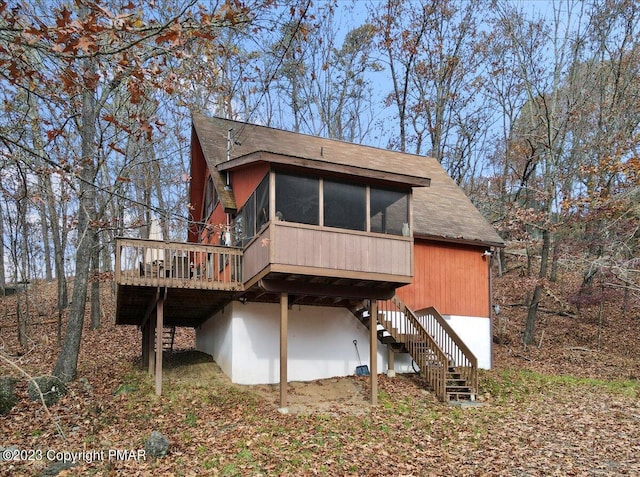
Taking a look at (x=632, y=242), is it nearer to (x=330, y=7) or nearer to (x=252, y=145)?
(x=252, y=145)

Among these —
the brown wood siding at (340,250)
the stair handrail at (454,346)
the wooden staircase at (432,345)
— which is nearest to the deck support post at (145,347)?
the wooden staircase at (432,345)

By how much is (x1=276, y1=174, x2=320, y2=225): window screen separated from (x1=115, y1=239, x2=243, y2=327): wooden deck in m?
2.22

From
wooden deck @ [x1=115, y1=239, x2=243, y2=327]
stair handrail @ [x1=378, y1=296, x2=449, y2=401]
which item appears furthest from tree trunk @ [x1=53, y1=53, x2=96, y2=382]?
stair handrail @ [x1=378, y1=296, x2=449, y2=401]

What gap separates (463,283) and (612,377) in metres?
5.21

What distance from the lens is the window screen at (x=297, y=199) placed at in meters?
12.7

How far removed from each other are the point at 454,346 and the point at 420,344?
913 mm

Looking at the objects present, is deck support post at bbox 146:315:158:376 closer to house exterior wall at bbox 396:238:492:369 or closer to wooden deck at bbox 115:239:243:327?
wooden deck at bbox 115:239:243:327

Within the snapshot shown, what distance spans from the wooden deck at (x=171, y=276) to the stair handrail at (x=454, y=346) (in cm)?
535

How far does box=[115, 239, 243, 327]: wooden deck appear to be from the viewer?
12.9 m

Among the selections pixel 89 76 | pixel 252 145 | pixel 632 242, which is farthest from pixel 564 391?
pixel 89 76

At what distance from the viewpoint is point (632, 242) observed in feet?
71.8

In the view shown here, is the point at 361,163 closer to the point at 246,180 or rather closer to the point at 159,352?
the point at 246,180

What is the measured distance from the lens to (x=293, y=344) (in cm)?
1505

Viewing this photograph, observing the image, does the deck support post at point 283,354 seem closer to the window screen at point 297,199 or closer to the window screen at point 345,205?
the window screen at point 297,199
